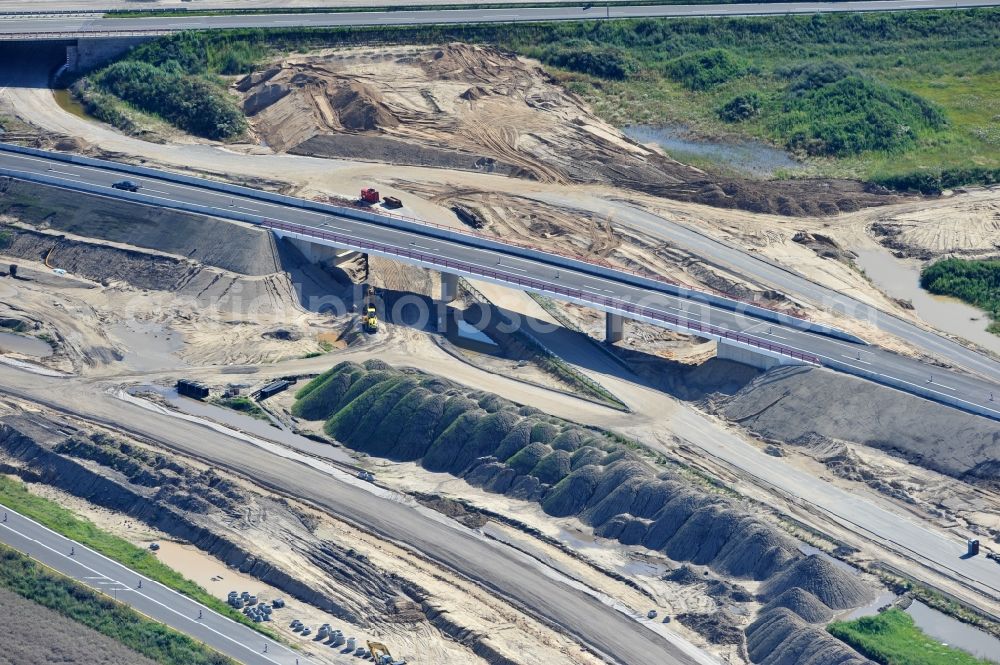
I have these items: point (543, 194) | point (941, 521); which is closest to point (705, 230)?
point (543, 194)

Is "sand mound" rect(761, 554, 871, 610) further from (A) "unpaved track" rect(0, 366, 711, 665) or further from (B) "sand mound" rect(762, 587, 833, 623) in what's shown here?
(A) "unpaved track" rect(0, 366, 711, 665)

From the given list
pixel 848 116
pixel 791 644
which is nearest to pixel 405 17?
pixel 848 116

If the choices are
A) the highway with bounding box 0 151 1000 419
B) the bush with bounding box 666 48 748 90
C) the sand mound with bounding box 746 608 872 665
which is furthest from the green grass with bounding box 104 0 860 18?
the sand mound with bounding box 746 608 872 665

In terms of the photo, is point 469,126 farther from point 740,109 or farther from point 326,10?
point 326,10

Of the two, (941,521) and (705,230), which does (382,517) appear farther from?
(705,230)

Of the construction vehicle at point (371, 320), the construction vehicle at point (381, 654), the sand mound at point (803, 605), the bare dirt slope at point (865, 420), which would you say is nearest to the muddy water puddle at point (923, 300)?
the bare dirt slope at point (865, 420)

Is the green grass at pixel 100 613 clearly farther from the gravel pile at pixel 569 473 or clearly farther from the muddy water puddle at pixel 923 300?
the muddy water puddle at pixel 923 300
